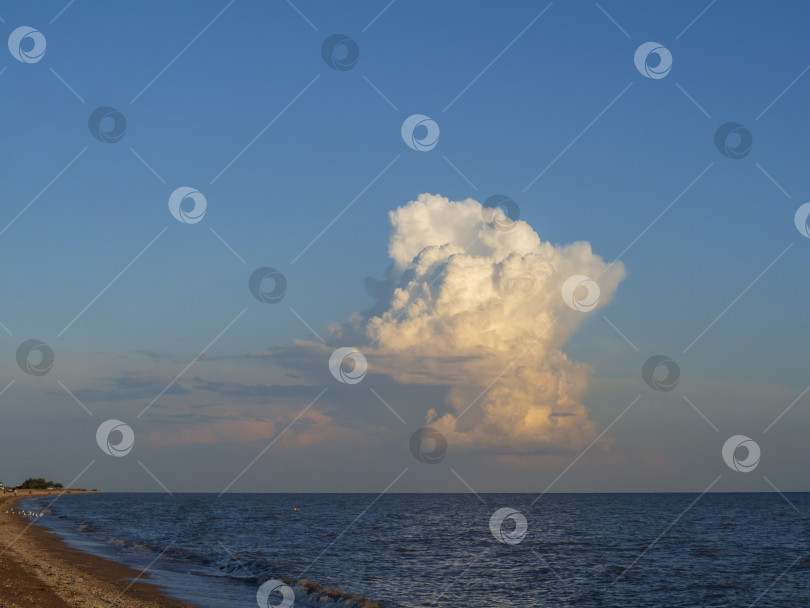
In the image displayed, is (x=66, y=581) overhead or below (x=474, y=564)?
below

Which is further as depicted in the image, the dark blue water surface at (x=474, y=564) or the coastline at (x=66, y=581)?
the dark blue water surface at (x=474, y=564)

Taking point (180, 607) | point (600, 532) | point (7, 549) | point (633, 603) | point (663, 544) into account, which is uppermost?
point (600, 532)

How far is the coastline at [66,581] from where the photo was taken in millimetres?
25203

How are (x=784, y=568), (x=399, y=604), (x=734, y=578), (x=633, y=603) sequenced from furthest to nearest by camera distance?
(x=784, y=568) → (x=734, y=578) → (x=633, y=603) → (x=399, y=604)

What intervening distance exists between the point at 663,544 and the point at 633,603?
103 feet

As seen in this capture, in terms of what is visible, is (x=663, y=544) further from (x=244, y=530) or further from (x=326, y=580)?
(x=244, y=530)

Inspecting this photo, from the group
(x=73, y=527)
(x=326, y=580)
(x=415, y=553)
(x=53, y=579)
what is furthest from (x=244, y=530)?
(x=53, y=579)

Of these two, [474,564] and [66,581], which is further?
[474,564]

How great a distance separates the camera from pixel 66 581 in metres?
29.7

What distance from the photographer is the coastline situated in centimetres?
2520

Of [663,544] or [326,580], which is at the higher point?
[663,544]

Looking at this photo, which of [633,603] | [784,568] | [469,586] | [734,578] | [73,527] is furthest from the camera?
[73,527]

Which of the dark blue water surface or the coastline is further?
the dark blue water surface

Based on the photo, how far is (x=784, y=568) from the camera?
148 feet
